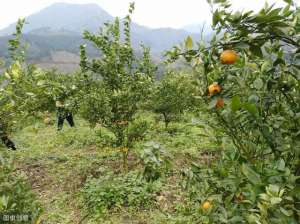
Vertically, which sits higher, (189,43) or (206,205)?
(189,43)

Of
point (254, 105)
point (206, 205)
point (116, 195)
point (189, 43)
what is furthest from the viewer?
point (116, 195)

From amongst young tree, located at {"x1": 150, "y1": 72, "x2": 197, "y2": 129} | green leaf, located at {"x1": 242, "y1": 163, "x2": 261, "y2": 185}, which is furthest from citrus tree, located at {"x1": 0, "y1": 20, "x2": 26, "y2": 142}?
young tree, located at {"x1": 150, "y1": 72, "x2": 197, "y2": 129}

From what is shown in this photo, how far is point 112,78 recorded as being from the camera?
6.68m

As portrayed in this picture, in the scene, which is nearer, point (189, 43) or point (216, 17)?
point (216, 17)

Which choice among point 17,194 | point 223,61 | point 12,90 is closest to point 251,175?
point 223,61

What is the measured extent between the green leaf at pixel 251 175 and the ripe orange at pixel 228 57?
15.5 inches

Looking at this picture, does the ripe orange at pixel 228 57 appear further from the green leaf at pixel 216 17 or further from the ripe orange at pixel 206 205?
the ripe orange at pixel 206 205

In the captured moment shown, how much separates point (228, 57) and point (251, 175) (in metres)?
0.45

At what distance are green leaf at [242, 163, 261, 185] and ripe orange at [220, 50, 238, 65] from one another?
15.5 inches

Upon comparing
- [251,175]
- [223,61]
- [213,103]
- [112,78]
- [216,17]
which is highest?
[216,17]

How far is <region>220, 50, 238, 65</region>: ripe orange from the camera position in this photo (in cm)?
137

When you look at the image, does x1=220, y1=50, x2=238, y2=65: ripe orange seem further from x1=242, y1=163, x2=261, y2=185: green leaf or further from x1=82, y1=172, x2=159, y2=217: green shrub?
x1=82, y1=172, x2=159, y2=217: green shrub

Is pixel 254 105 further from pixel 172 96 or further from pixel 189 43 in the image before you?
pixel 172 96

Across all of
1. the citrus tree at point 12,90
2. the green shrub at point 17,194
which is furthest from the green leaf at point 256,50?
the green shrub at point 17,194
